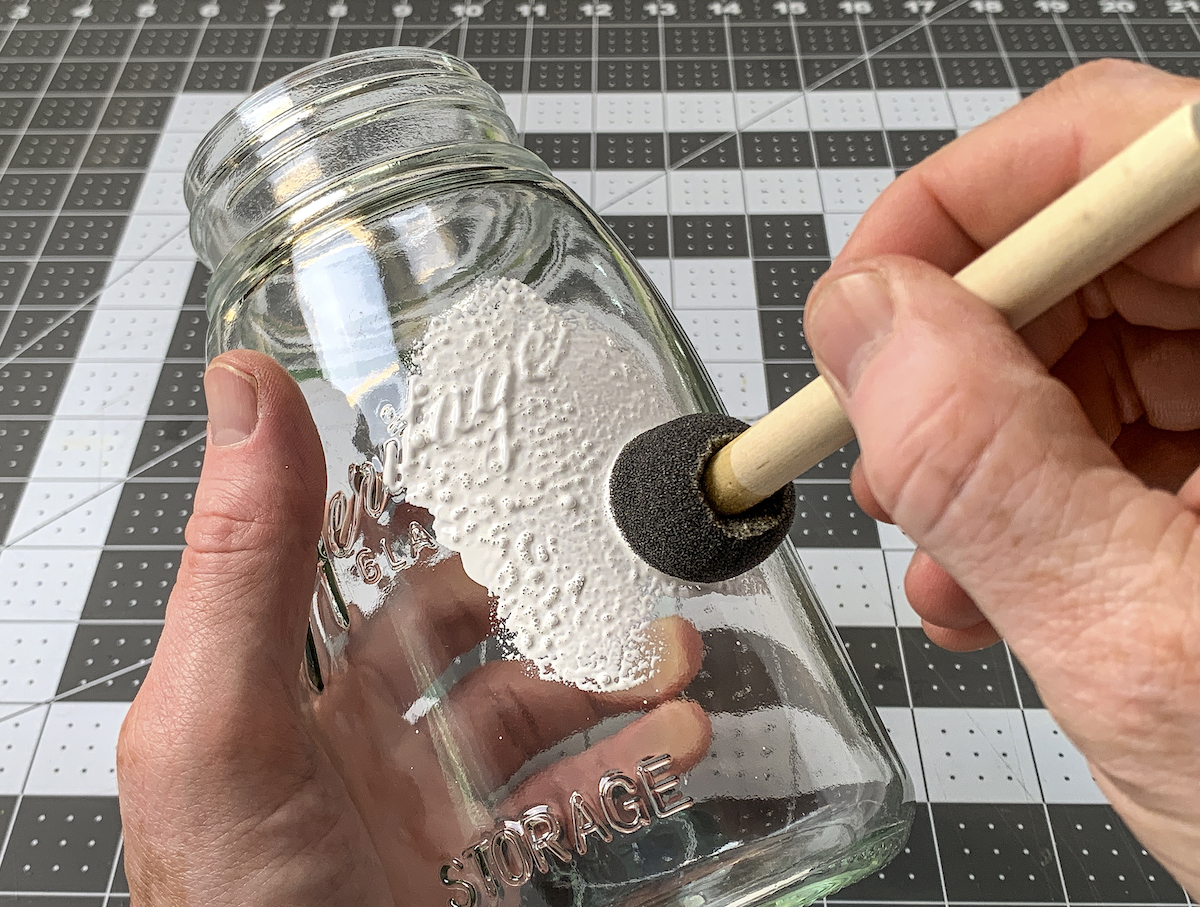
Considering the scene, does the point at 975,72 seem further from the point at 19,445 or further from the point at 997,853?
the point at 19,445

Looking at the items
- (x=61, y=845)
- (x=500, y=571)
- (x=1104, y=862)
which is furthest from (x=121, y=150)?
(x=1104, y=862)

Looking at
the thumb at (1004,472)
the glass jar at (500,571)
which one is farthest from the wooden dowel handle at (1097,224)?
the glass jar at (500,571)

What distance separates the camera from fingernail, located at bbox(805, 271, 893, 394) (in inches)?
10.3

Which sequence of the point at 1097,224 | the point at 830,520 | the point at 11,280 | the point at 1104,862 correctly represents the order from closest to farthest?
the point at 1097,224
the point at 1104,862
the point at 830,520
the point at 11,280

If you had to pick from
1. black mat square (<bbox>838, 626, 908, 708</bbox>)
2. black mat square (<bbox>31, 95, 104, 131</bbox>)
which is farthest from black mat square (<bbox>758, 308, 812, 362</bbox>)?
black mat square (<bbox>31, 95, 104, 131</bbox>)

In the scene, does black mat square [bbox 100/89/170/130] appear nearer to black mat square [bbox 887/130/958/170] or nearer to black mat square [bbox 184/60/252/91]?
black mat square [bbox 184/60/252/91]

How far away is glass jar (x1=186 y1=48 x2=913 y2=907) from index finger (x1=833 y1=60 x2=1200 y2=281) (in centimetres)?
12

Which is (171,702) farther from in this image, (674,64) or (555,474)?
(674,64)

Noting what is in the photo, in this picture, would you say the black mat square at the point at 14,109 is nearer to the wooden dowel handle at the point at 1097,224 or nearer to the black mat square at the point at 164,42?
the black mat square at the point at 164,42

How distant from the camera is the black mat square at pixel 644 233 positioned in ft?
2.43

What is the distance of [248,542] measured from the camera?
1.15ft

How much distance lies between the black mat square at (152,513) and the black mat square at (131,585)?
0.01 metres

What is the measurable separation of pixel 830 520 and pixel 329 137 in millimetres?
425

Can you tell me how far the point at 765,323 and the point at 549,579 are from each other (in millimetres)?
440
